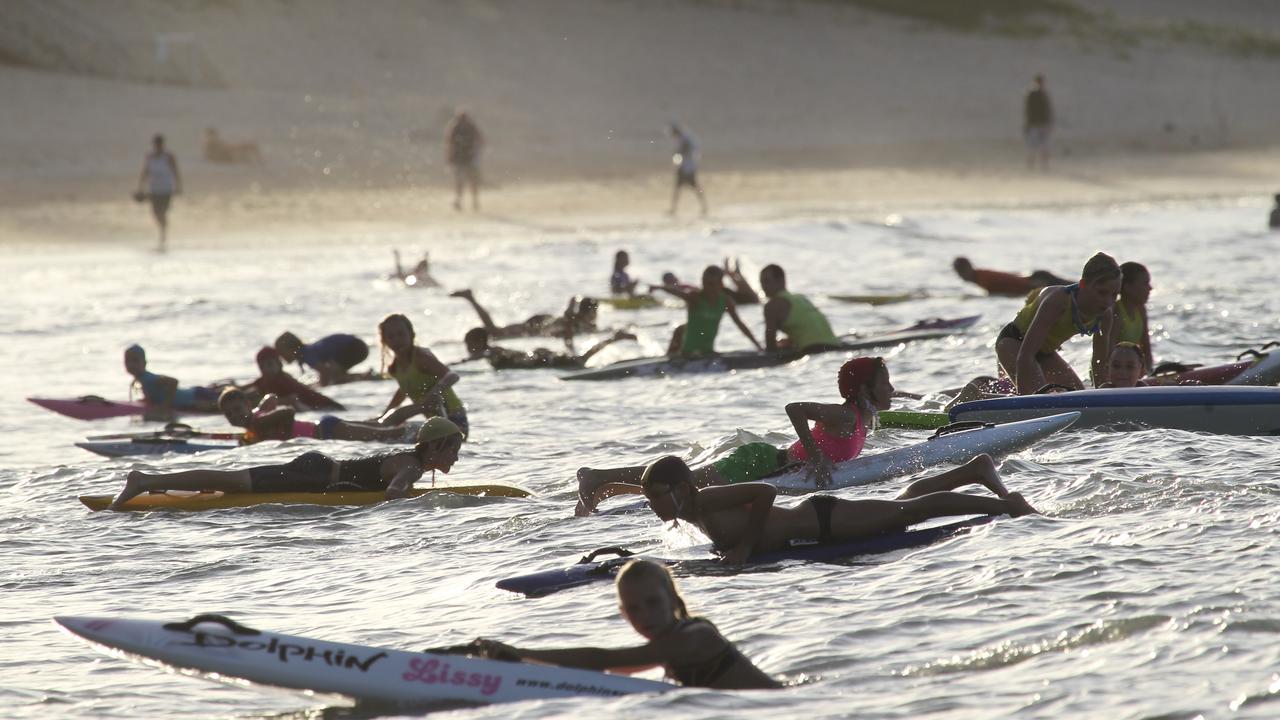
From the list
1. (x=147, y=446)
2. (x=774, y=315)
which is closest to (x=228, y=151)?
(x=774, y=315)

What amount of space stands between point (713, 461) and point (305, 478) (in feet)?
8.17

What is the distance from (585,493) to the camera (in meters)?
9.36

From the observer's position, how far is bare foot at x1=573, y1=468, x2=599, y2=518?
9359 millimetres

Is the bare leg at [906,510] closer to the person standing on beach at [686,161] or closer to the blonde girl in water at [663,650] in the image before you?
the blonde girl in water at [663,650]

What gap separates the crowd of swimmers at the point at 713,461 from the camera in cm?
621

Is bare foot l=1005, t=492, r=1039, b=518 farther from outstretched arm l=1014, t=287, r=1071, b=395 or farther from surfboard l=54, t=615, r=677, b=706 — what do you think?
surfboard l=54, t=615, r=677, b=706

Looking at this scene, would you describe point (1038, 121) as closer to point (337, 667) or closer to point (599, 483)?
point (599, 483)

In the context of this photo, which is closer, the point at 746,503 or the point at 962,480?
the point at 746,503

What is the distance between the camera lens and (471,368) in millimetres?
16344

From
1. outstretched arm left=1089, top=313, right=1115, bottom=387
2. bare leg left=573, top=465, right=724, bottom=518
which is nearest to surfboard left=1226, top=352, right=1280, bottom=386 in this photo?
outstretched arm left=1089, top=313, right=1115, bottom=387

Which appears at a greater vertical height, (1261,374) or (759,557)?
(1261,374)

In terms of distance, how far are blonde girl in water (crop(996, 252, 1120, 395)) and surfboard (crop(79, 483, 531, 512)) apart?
10.4 feet

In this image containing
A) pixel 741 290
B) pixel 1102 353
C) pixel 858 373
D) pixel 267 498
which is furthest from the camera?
pixel 741 290

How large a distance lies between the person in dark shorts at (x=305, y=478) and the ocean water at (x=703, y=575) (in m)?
0.15
